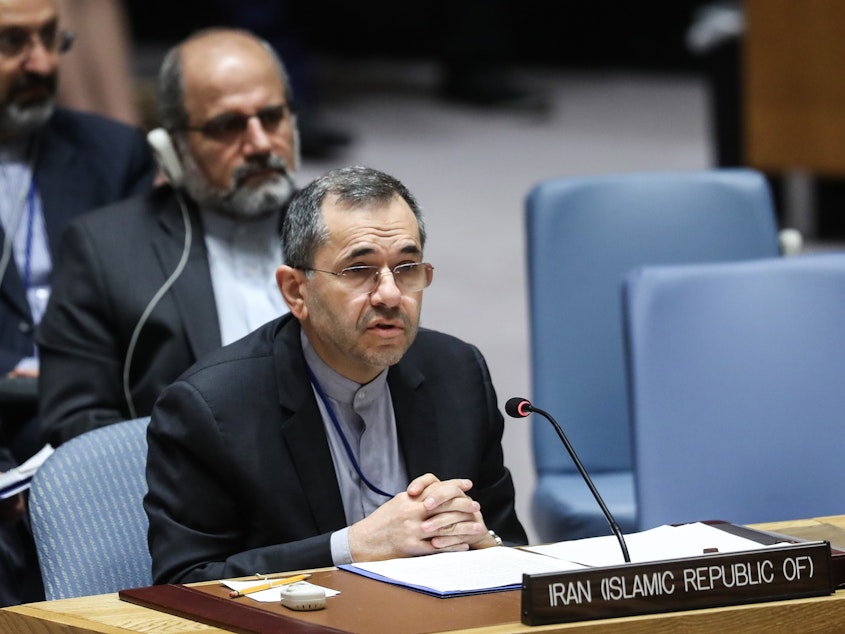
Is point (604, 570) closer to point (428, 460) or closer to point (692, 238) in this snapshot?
point (428, 460)

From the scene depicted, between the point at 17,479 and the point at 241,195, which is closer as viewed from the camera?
the point at 17,479

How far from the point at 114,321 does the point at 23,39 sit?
722 millimetres

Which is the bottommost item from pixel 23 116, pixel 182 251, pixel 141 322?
pixel 141 322

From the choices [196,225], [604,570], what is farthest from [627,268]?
[604,570]

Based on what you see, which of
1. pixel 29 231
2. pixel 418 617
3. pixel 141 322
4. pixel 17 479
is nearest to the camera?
pixel 418 617

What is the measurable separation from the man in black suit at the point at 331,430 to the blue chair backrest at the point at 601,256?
2.72ft

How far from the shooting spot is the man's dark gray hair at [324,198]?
2.22 m

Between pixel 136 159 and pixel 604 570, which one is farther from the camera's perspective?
pixel 136 159

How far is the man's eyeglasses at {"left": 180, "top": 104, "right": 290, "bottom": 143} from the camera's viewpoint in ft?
9.93

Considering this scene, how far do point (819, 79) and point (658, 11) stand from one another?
12.3ft

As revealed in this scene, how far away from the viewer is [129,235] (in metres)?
2.98

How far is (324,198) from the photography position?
2.24 m

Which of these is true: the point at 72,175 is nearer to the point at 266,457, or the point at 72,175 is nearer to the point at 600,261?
the point at 600,261

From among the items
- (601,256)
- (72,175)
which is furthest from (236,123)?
(601,256)
